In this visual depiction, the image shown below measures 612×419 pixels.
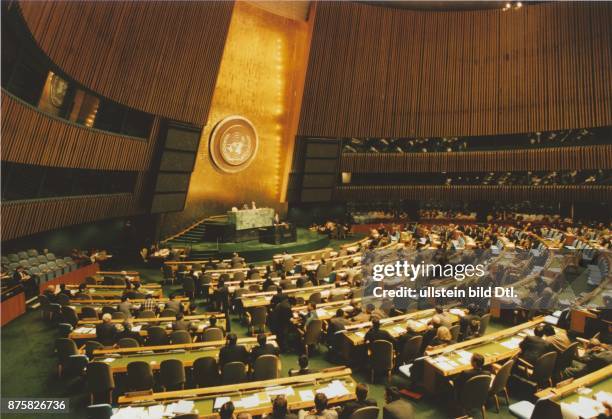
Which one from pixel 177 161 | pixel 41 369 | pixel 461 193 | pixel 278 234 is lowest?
pixel 41 369

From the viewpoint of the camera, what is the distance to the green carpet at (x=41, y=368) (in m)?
5.75

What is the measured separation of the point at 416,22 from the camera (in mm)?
22109

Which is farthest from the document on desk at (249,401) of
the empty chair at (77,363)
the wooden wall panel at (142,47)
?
the wooden wall panel at (142,47)

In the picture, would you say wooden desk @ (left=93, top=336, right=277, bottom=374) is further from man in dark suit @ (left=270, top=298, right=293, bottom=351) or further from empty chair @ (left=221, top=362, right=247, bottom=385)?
man in dark suit @ (left=270, top=298, right=293, bottom=351)

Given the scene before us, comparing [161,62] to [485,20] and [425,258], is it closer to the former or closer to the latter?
[425,258]

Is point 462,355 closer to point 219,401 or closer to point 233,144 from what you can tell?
point 219,401

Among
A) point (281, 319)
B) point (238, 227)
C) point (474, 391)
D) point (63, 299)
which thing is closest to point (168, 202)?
point (238, 227)

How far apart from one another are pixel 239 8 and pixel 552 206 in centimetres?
2039

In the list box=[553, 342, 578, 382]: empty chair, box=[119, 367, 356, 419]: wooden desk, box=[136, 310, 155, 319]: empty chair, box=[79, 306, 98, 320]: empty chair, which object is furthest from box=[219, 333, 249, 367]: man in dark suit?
box=[553, 342, 578, 382]: empty chair

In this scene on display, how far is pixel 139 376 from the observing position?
546 centimetres

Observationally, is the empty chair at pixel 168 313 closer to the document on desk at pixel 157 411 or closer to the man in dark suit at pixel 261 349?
the man in dark suit at pixel 261 349

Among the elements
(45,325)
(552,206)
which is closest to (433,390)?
(45,325)

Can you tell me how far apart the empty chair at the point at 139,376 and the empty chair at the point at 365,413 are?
119 inches

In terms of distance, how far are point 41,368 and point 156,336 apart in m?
2.38
